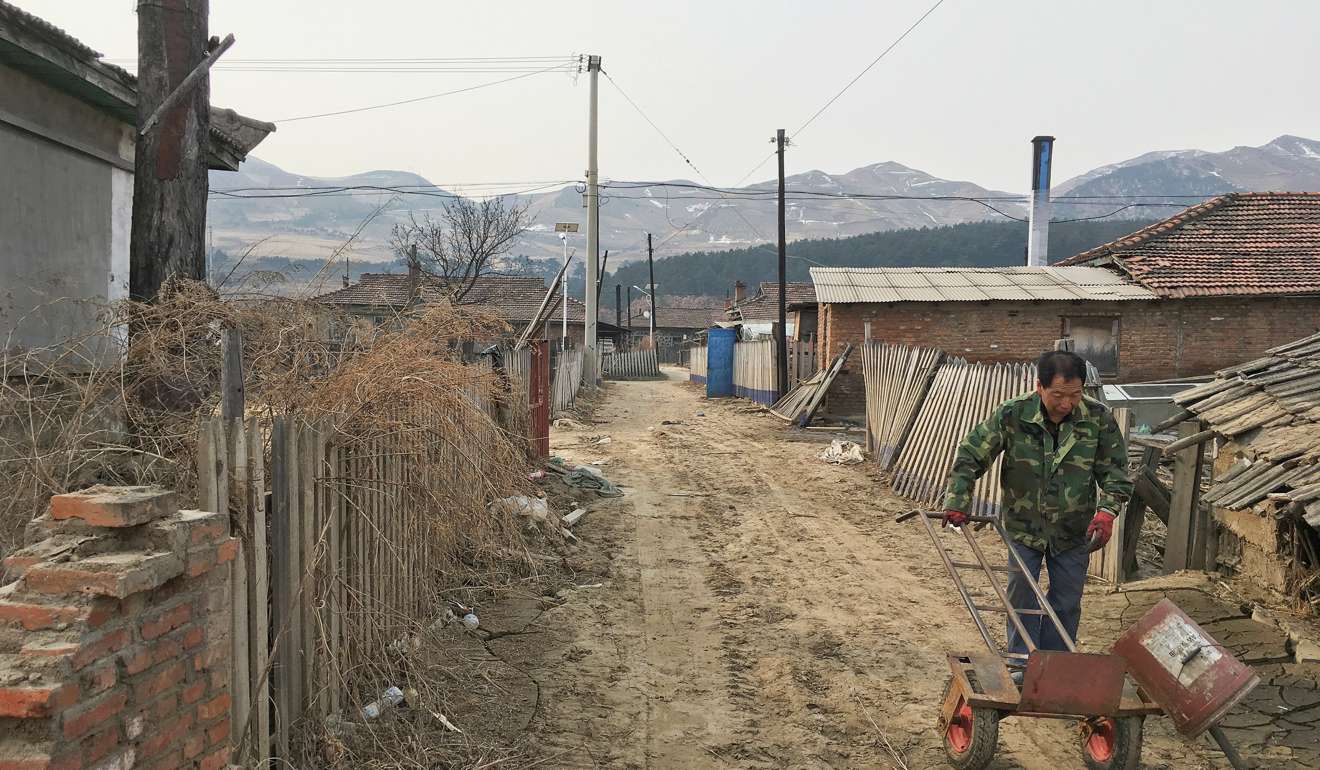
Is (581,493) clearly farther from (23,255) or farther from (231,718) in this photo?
(231,718)

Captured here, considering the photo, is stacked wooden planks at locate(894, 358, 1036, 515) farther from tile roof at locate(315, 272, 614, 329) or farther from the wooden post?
tile roof at locate(315, 272, 614, 329)

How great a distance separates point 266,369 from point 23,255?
3.35 m

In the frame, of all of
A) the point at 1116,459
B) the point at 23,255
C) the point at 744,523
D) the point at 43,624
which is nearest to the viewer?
the point at 43,624

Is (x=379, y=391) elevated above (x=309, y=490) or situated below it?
above

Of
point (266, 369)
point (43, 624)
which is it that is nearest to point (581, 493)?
point (266, 369)

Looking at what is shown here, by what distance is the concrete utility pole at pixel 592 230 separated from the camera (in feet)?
77.6

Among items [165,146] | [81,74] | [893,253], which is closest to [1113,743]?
[165,146]

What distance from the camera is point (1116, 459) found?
13.2 ft

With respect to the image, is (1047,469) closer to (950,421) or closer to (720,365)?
(950,421)

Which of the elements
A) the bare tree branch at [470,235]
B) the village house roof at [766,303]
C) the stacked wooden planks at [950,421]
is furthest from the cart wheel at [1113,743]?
the village house roof at [766,303]

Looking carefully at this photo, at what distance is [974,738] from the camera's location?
11.5 ft

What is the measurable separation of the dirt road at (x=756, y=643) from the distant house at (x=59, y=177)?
152 inches

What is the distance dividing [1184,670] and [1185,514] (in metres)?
3.49

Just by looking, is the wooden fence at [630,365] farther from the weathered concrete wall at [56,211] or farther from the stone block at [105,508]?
the stone block at [105,508]
